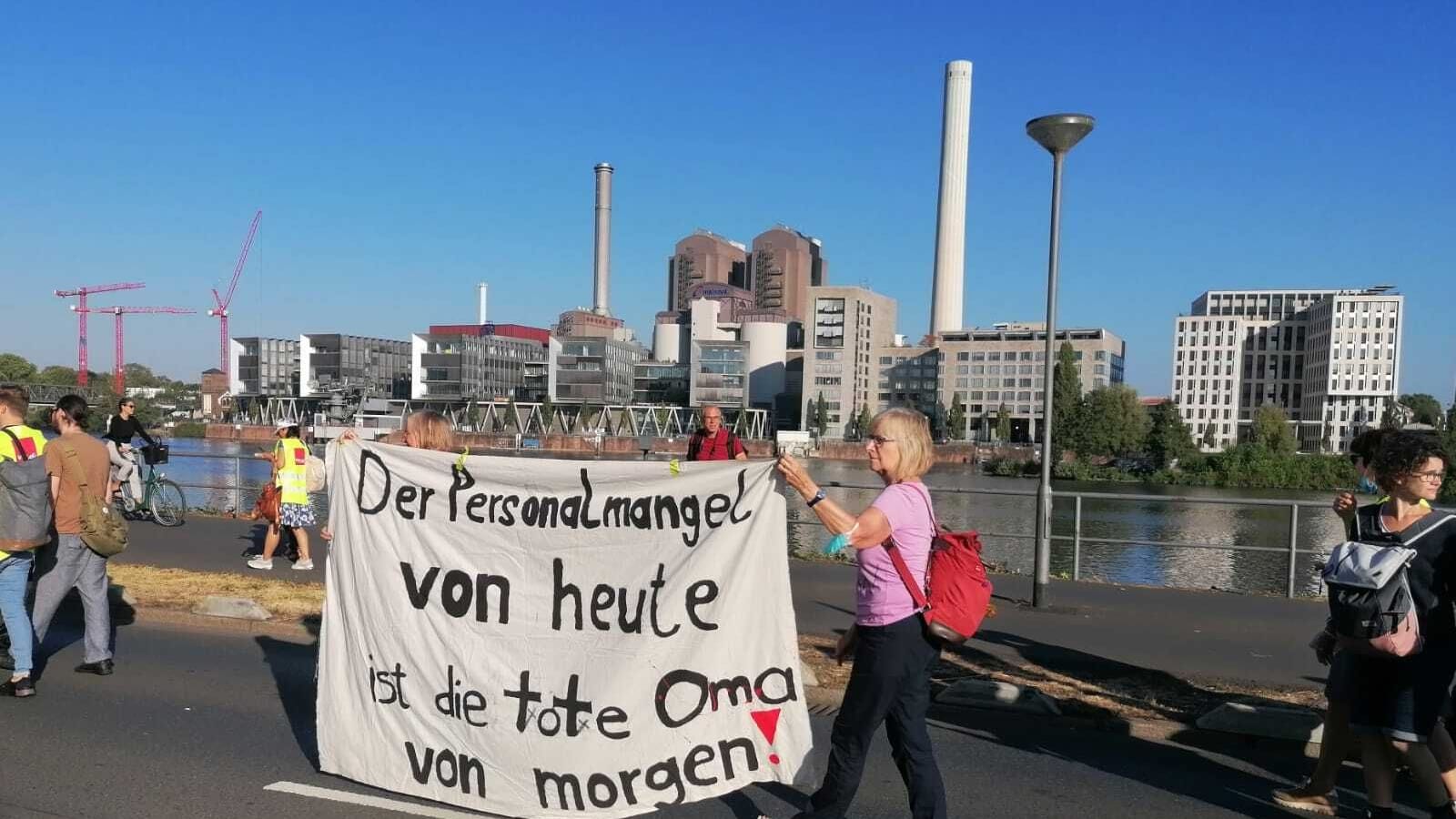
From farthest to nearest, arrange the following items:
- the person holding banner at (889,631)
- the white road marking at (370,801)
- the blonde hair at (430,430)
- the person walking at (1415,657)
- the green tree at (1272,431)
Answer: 1. the green tree at (1272,431)
2. the blonde hair at (430,430)
3. the white road marking at (370,801)
4. the person walking at (1415,657)
5. the person holding banner at (889,631)

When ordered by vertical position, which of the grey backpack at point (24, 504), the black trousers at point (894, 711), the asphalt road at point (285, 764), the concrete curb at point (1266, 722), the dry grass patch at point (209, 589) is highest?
the grey backpack at point (24, 504)

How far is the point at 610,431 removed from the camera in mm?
130625

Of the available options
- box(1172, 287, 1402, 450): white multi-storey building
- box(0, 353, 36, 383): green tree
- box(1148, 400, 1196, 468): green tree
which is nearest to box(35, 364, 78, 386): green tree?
box(0, 353, 36, 383): green tree

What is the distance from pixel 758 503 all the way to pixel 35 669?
18.1 ft

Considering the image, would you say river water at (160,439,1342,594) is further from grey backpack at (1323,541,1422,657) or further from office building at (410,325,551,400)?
office building at (410,325,551,400)

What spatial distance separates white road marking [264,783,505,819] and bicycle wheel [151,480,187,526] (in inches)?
473

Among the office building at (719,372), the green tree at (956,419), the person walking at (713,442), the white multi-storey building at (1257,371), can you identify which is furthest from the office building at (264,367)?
the person walking at (713,442)

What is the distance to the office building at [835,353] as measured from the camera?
140375 mm

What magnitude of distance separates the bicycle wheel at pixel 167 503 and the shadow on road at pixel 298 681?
27.4ft

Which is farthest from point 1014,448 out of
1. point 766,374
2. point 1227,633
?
point 1227,633

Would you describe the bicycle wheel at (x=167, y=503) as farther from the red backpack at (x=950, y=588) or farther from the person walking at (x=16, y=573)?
the red backpack at (x=950, y=588)

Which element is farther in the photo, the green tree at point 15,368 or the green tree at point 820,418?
the green tree at point 820,418

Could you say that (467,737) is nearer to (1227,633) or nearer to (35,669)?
(35,669)

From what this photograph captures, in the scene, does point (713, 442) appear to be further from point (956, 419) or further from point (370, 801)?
point (956, 419)
